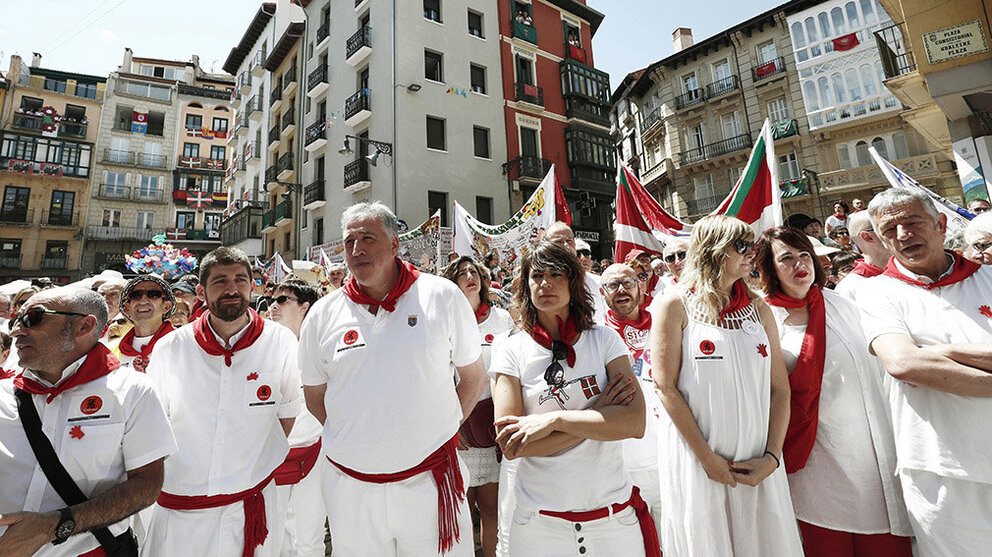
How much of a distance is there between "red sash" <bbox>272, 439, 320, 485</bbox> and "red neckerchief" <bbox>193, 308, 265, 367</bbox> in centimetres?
97

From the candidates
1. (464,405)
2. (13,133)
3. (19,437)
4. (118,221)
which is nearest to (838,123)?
(464,405)

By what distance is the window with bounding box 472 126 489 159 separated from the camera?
67.9ft

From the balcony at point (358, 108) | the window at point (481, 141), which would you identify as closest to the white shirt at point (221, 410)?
the balcony at point (358, 108)

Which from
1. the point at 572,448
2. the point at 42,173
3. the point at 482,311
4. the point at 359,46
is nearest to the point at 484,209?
the point at 359,46

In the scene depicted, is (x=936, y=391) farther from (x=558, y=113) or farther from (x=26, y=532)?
(x=558, y=113)

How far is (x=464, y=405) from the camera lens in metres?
2.63

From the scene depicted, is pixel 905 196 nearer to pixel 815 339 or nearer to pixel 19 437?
pixel 815 339

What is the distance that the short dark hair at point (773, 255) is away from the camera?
9.04ft

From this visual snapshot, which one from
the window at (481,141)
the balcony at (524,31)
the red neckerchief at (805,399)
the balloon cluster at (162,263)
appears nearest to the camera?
the red neckerchief at (805,399)

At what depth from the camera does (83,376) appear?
203 cm

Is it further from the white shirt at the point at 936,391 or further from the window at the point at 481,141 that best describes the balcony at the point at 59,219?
the white shirt at the point at 936,391

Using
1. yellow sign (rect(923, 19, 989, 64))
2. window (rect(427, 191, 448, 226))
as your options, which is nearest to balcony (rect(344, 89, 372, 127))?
window (rect(427, 191, 448, 226))

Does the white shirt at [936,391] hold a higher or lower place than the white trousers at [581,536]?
higher

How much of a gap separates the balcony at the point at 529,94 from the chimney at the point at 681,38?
16.7m
